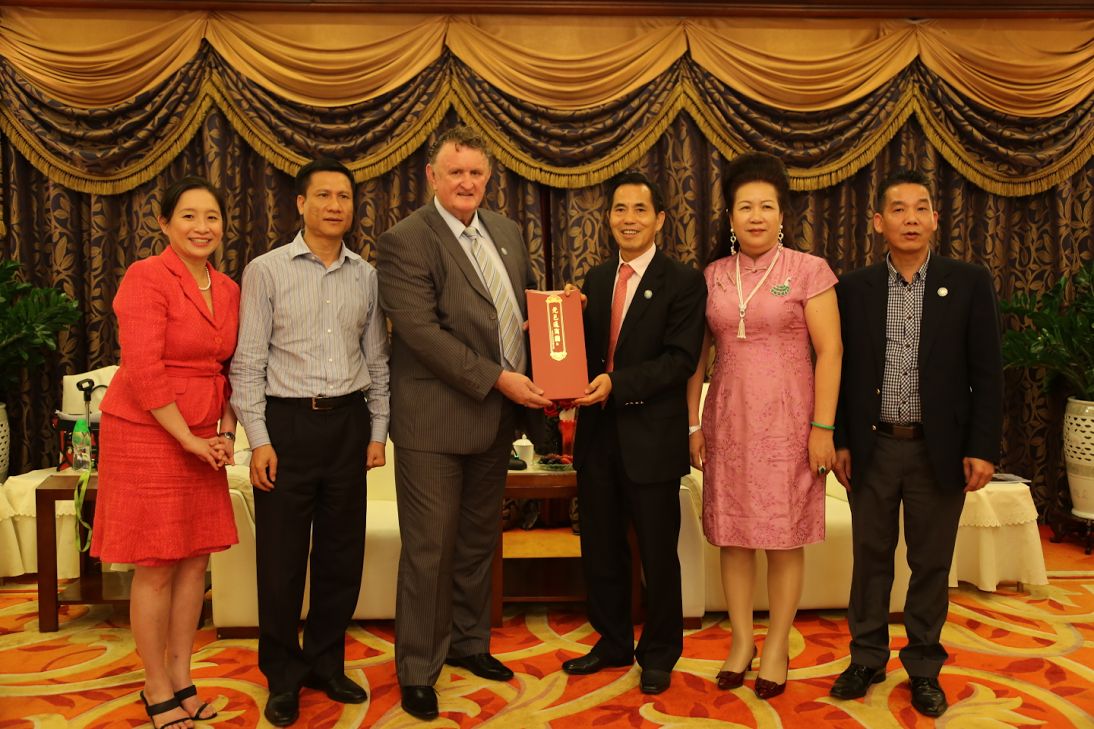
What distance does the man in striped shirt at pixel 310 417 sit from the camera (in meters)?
2.38

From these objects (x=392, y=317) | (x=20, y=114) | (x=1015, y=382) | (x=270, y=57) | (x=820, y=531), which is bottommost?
(x=820, y=531)

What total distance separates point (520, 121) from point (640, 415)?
7.69ft

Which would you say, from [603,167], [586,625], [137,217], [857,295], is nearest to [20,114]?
[137,217]

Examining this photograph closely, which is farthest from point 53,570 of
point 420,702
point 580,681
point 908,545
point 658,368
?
→ point 908,545

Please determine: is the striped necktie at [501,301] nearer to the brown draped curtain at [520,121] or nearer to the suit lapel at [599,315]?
the suit lapel at [599,315]

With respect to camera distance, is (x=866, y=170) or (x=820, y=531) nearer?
(x=820, y=531)

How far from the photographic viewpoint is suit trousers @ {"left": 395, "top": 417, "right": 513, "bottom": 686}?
251 cm

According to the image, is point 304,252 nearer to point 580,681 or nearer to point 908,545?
point 580,681

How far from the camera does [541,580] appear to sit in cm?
342

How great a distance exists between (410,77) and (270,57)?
2.27 feet

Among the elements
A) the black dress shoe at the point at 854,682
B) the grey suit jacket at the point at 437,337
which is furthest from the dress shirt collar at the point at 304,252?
the black dress shoe at the point at 854,682

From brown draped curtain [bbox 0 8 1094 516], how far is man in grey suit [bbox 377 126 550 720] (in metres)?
1.98

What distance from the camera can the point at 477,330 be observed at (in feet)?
8.16

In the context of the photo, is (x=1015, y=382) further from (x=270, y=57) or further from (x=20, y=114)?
(x=20, y=114)
